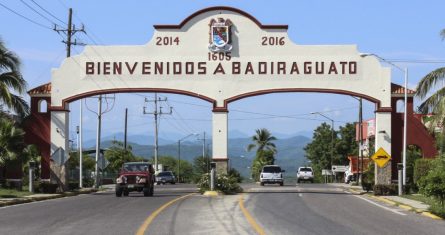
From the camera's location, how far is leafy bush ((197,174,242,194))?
127 ft

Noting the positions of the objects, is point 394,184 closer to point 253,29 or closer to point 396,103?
point 396,103

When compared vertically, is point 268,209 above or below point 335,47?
below

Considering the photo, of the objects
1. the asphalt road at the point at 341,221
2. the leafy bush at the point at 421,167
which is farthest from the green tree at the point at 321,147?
the asphalt road at the point at 341,221

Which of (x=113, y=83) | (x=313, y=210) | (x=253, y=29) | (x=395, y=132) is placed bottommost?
(x=313, y=210)

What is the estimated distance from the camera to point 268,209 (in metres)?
25.2

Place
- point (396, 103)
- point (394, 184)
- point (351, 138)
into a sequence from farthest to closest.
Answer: point (351, 138), point (396, 103), point (394, 184)

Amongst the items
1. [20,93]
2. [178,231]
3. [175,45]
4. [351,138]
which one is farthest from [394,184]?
[351,138]

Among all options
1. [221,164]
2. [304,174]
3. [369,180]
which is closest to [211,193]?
[221,164]

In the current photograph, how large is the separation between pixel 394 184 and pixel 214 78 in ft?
38.3

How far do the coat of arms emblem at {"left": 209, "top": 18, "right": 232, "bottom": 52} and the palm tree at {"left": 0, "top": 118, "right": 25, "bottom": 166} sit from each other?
39.2ft

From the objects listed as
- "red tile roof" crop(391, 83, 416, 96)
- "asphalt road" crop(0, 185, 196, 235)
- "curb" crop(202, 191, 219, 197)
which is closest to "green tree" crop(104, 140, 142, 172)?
"curb" crop(202, 191, 219, 197)

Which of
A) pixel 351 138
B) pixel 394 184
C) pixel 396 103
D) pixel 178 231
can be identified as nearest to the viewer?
pixel 178 231

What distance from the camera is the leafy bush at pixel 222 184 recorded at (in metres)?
38.8

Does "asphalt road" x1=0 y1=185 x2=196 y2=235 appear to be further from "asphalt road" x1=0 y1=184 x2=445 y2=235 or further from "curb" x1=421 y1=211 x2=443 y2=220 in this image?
"curb" x1=421 y1=211 x2=443 y2=220
